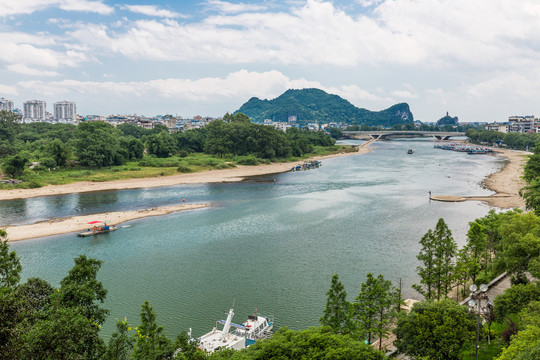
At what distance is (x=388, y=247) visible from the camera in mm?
42469

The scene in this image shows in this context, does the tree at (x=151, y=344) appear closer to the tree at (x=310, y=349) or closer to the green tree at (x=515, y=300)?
the tree at (x=310, y=349)

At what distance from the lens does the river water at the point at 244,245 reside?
101 ft

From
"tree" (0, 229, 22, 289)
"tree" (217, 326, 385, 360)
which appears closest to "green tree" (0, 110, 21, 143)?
"tree" (0, 229, 22, 289)

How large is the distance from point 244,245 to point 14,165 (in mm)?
53383

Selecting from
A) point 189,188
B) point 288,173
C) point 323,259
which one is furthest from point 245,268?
point 288,173

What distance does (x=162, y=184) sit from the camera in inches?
3196

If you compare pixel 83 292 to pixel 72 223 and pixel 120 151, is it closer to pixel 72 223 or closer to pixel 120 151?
pixel 72 223

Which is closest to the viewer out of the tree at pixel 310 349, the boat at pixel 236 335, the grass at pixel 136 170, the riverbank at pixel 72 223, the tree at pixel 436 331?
the tree at pixel 310 349

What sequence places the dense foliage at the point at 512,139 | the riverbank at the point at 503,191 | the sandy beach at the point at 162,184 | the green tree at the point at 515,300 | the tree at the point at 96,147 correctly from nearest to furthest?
the green tree at the point at 515,300 → the sandy beach at the point at 162,184 → the riverbank at the point at 503,191 → the tree at the point at 96,147 → the dense foliage at the point at 512,139

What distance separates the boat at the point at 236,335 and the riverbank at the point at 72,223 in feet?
107

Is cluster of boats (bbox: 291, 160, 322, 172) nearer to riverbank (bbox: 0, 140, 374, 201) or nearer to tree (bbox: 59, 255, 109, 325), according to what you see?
riverbank (bbox: 0, 140, 374, 201)

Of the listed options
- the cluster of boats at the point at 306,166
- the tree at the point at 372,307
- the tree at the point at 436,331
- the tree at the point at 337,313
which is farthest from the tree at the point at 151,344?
A: the cluster of boats at the point at 306,166

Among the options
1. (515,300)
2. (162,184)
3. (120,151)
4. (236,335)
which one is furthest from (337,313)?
(120,151)

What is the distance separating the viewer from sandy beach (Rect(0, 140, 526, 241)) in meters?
49.6
